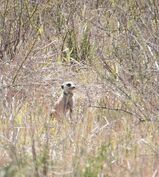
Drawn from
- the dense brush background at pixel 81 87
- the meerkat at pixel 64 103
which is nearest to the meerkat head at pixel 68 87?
the meerkat at pixel 64 103

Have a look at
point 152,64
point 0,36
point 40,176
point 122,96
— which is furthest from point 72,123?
point 0,36

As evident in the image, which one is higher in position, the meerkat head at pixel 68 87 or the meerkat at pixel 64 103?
the meerkat head at pixel 68 87

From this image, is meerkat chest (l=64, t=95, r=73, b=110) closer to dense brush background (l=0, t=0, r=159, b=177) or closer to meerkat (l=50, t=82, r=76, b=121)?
meerkat (l=50, t=82, r=76, b=121)

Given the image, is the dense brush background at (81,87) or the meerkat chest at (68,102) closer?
the dense brush background at (81,87)

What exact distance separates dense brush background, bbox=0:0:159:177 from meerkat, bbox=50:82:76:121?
0.09 meters

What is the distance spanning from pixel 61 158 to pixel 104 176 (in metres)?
0.45

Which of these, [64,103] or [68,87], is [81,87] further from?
[64,103]

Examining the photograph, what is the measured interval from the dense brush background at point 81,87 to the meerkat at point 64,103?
9 centimetres

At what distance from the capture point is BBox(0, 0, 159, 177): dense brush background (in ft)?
15.1

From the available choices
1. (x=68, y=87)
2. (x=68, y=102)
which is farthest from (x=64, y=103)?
(x=68, y=87)

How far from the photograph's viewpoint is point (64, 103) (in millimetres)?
6645

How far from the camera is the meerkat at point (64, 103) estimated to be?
6.36 meters

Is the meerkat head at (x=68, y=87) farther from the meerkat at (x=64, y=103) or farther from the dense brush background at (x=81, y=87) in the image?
the dense brush background at (x=81, y=87)

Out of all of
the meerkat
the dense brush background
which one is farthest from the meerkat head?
the dense brush background
